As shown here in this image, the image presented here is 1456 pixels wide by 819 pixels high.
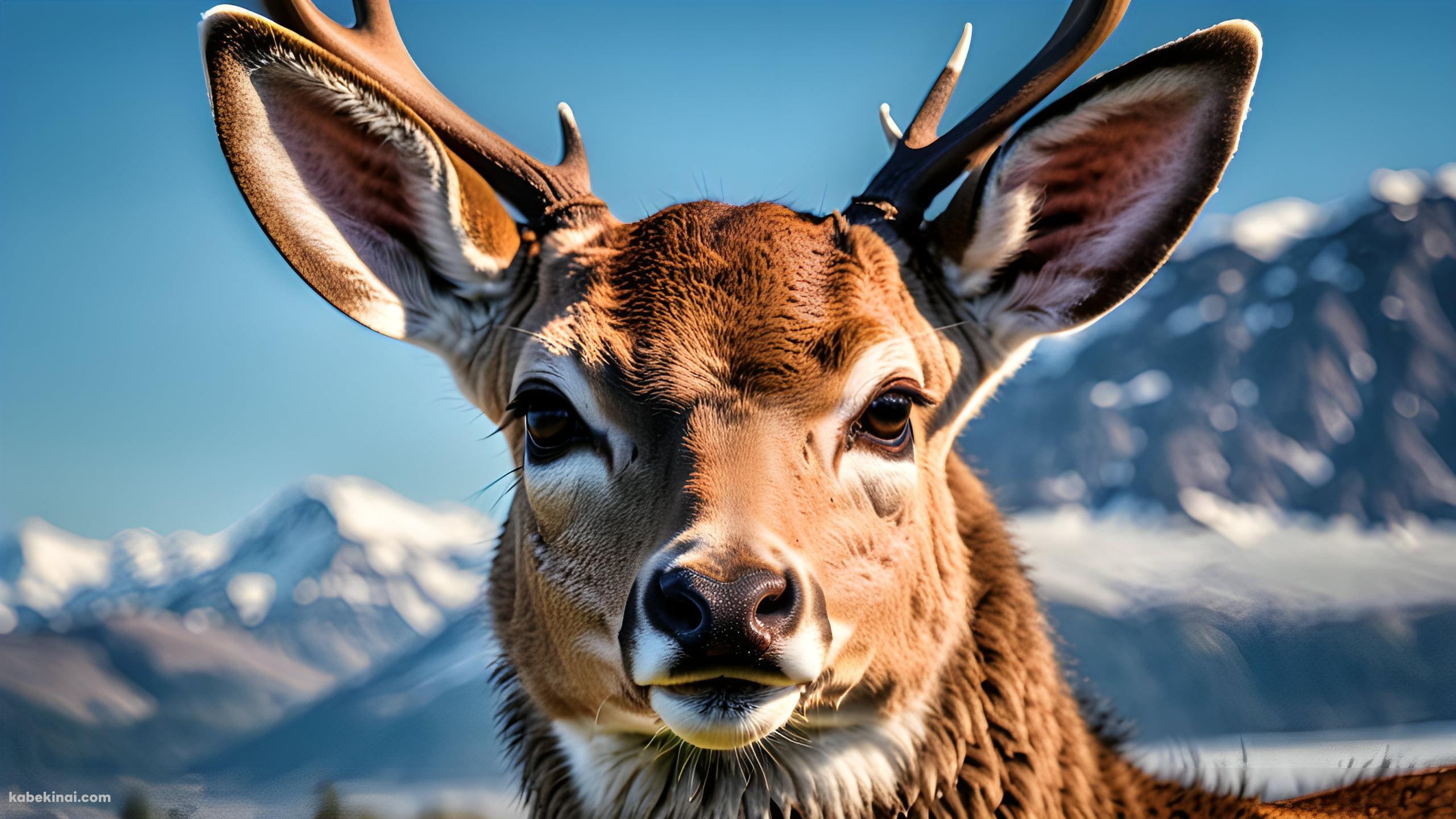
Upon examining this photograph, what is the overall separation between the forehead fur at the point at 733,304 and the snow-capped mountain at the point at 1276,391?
1433 inches

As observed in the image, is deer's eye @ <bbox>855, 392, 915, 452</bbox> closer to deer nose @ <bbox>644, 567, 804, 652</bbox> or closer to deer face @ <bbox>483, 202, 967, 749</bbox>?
deer face @ <bbox>483, 202, 967, 749</bbox>

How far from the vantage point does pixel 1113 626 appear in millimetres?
34781

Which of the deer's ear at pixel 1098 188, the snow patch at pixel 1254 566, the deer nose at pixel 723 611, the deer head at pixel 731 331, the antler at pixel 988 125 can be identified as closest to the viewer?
the deer nose at pixel 723 611

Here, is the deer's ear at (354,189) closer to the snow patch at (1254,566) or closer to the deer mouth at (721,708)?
the deer mouth at (721,708)

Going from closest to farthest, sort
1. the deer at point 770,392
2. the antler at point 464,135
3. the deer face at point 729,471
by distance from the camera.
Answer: the deer face at point 729,471
the deer at point 770,392
the antler at point 464,135

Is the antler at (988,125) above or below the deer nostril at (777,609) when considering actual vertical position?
above

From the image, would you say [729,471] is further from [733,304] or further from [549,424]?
[549,424]

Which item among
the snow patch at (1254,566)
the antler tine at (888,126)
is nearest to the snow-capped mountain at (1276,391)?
the snow patch at (1254,566)

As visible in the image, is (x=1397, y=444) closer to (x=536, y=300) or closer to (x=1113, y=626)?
(x=1113, y=626)

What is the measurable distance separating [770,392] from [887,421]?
1.72 feet

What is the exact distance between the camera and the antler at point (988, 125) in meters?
4.22

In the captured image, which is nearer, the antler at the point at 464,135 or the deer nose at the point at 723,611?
the deer nose at the point at 723,611

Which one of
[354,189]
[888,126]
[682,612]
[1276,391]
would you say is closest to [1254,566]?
[1276,391]

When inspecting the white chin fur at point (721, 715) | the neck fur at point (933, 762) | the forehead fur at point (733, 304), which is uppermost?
the forehead fur at point (733, 304)
